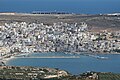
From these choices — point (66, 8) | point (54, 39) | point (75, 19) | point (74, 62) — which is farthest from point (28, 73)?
point (66, 8)

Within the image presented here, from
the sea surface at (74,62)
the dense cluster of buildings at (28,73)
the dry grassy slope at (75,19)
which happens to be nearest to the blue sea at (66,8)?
the dry grassy slope at (75,19)

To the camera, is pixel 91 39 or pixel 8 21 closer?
pixel 91 39

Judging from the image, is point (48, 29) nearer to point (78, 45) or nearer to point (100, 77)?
point (78, 45)

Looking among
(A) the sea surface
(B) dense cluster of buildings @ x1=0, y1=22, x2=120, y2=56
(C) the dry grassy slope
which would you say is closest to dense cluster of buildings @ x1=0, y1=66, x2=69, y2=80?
(A) the sea surface

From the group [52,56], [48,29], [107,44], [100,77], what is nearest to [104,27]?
[48,29]

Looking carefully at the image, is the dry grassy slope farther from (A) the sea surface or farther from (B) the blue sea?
(B) the blue sea

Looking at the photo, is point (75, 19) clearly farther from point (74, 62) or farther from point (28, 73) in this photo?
point (28, 73)

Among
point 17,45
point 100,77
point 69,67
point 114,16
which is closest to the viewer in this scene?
point 100,77
